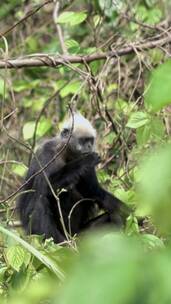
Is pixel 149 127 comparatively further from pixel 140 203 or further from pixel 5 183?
pixel 140 203

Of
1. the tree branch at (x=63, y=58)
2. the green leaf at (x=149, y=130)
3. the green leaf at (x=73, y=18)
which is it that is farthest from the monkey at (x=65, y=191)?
the green leaf at (x=149, y=130)

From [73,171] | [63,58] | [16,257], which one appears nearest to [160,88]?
[16,257]

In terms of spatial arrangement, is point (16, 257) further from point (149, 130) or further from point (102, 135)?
point (102, 135)

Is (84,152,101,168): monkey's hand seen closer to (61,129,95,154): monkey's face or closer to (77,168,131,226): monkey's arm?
(77,168,131,226): monkey's arm

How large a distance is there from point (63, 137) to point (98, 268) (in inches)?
162

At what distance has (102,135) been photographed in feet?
16.6

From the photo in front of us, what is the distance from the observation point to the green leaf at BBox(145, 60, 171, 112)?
464mm

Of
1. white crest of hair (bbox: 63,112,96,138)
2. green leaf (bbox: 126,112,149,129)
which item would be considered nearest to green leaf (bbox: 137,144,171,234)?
green leaf (bbox: 126,112,149,129)

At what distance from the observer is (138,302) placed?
1.33 ft

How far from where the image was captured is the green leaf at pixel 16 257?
216 cm

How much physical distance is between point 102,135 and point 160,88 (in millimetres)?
4587

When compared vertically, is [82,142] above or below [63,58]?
below

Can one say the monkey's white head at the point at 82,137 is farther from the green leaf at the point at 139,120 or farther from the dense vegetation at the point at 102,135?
the green leaf at the point at 139,120

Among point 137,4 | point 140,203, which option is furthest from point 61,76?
point 140,203
